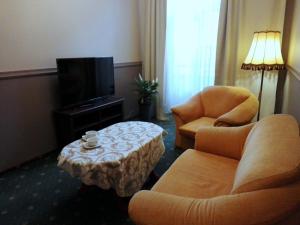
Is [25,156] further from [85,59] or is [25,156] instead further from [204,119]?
[204,119]

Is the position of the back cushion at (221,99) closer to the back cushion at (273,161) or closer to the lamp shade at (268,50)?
the lamp shade at (268,50)

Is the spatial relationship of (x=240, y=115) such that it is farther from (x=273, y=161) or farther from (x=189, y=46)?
(x=189, y=46)

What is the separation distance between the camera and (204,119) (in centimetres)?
288

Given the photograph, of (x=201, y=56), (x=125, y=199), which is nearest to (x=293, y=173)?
(x=125, y=199)

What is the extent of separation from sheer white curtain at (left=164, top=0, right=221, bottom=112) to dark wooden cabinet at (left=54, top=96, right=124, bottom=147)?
115 centimetres

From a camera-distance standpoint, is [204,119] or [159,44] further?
[159,44]

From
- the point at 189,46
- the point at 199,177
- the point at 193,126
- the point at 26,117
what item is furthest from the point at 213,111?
the point at 26,117

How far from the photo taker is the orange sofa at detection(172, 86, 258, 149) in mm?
2485

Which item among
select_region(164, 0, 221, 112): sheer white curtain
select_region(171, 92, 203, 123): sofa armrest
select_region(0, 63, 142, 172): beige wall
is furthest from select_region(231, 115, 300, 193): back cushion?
select_region(164, 0, 221, 112): sheer white curtain

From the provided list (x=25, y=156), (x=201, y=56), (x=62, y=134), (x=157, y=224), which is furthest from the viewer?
(x=201, y=56)

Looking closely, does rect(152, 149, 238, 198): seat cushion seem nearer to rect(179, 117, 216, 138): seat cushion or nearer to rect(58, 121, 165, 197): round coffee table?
rect(58, 121, 165, 197): round coffee table

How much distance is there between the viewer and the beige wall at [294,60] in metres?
2.16

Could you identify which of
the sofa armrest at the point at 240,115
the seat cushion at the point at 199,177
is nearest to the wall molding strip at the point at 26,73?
the seat cushion at the point at 199,177

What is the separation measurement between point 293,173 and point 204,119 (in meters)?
2.03
